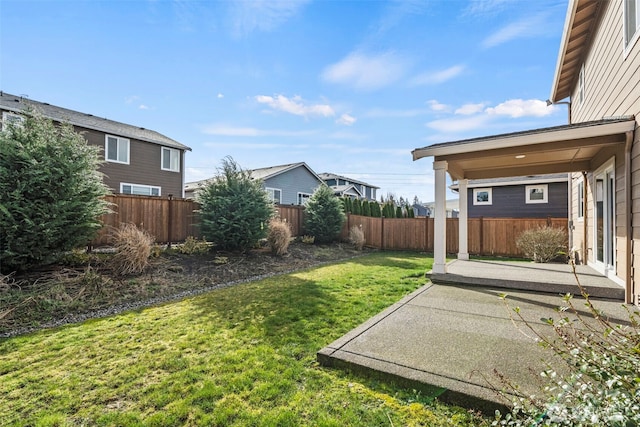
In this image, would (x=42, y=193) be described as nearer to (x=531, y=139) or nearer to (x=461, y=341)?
(x=461, y=341)

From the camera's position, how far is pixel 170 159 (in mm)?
16766

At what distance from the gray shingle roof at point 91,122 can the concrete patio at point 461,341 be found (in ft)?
47.1

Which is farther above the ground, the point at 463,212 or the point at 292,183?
the point at 292,183

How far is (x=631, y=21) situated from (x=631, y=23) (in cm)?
3

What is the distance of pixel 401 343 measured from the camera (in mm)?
3168

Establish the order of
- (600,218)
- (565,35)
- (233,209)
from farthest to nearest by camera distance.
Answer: (233,209)
(565,35)
(600,218)

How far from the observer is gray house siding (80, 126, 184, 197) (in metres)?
14.0

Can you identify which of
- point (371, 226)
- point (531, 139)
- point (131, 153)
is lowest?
point (371, 226)

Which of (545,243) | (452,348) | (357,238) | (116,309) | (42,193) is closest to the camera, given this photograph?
(452,348)

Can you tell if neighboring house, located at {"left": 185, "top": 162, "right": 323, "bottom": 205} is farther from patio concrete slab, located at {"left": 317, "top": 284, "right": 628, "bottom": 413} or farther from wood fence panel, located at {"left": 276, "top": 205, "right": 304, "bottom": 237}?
patio concrete slab, located at {"left": 317, "top": 284, "right": 628, "bottom": 413}

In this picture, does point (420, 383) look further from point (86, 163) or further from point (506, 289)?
point (86, 163)

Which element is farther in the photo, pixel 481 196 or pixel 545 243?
pixel 481 196

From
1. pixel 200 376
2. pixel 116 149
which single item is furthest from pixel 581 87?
pixel 116 149

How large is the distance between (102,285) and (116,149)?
38.9 ft
